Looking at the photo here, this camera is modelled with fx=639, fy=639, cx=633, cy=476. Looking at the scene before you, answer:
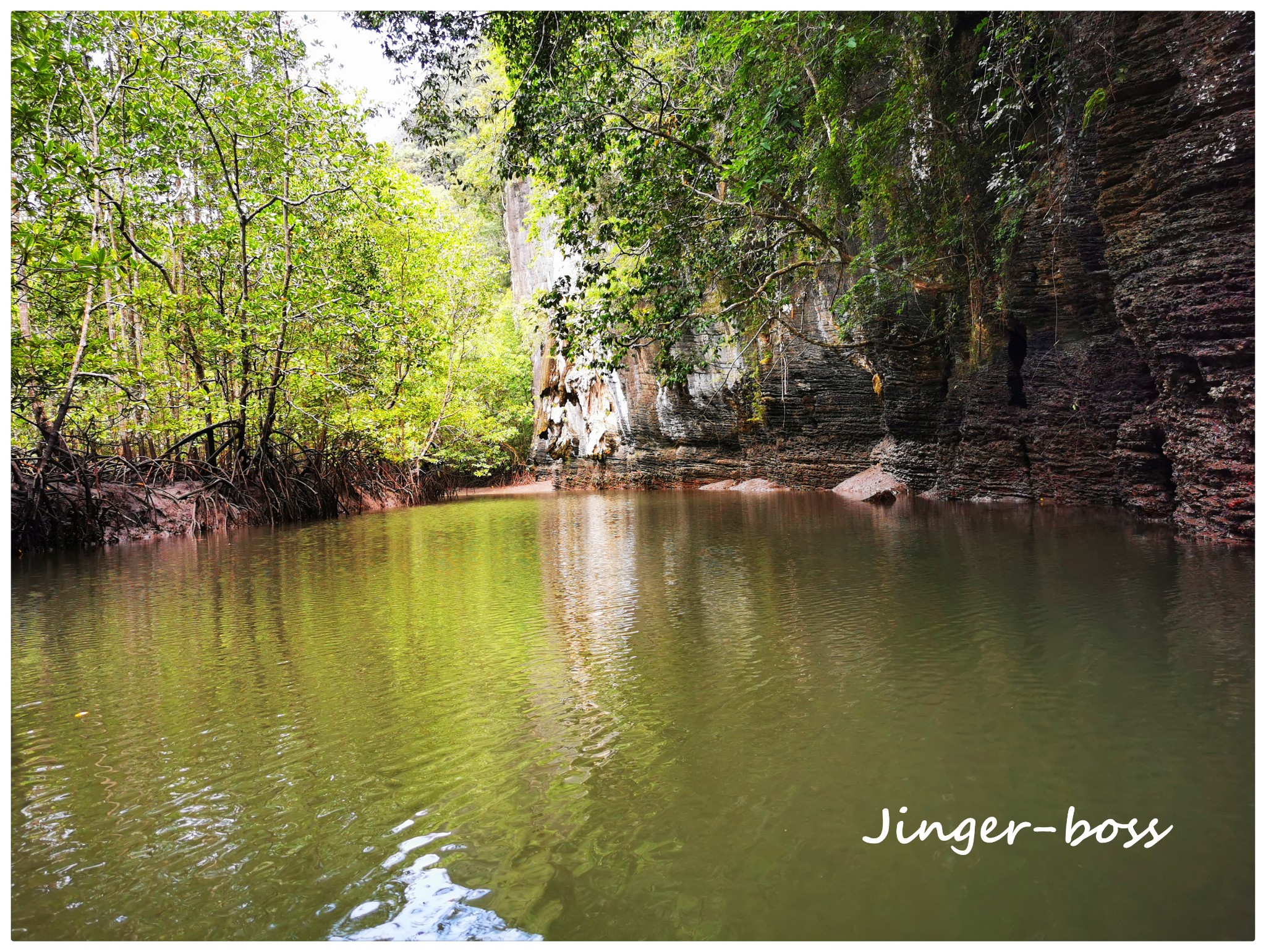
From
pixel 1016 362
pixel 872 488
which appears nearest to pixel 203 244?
pixel 872 488

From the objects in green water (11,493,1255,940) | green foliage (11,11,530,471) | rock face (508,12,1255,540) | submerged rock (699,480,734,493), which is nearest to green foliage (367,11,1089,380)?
rock face (508,12,1255,540)

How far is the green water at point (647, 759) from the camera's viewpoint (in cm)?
150

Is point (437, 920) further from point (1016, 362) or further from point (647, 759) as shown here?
point (1016, 362)

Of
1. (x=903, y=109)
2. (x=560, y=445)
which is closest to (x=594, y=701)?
(x=903, y=109)

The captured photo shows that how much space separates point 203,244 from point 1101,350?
40.5 feet

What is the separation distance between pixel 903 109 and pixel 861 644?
8.45 m

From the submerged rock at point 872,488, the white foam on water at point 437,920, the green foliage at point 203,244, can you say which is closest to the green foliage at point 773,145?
the submerged rock at point 872,488

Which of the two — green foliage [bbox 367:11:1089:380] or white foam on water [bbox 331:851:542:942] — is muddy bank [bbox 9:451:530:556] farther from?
white foam on water [bbox 331:851:542:942]

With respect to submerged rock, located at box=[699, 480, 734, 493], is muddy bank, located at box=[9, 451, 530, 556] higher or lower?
higher

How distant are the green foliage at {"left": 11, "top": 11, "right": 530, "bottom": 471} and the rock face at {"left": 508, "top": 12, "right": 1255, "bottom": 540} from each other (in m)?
6.04

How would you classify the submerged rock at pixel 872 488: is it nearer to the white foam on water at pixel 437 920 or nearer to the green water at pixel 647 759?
the green water at pixel 647 759

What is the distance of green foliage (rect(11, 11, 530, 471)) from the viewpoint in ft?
22.7

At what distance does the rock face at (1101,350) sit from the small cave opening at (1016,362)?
0.03m

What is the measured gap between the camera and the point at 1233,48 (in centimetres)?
496
